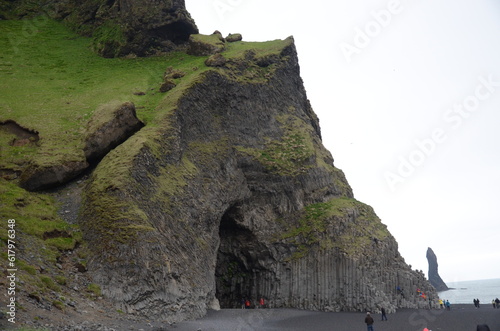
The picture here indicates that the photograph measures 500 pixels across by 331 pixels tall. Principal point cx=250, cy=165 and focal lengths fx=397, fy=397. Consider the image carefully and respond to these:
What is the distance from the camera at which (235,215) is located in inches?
1997

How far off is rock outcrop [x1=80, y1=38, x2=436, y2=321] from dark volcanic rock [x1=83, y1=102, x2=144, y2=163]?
1.72 meters

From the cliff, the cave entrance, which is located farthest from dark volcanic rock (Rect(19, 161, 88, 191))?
the cave entrance

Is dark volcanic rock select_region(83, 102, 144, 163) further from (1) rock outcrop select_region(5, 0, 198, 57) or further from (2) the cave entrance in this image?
(1) rock outcrop select_region(5, 0, 198, 57)

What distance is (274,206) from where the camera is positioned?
53375mm

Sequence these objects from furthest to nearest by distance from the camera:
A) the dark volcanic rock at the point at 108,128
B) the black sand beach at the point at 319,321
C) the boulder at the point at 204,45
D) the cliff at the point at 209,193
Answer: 1. the boulder at the point at 204,45
2. the dark volcanic rock at the point at 108,128
3. the black sand beach at the point at 319,321
4. the cliff at the point at 209,193

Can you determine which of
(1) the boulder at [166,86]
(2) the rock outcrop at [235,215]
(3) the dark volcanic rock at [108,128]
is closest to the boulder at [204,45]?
(2) the rock outcrop at [235,215]

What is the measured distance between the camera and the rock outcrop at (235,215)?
31.0 m

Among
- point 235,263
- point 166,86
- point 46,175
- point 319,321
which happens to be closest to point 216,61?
point 166,86

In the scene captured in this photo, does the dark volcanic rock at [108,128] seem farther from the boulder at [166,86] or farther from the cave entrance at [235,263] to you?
the cave entrance at [235,263]

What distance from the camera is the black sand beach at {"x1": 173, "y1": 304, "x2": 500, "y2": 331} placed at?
112 ft

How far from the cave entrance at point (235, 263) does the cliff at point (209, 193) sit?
14 centimetres

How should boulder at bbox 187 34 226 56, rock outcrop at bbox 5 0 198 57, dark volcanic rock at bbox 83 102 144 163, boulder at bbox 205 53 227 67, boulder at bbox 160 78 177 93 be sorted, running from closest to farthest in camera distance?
dark volcanic rock at bbox 83 102 144 163 < boulder at bbox 160 78 177 93 < boulder at bbox 205 53 227 67 < boulder at bbox 187 34 226 56 < rock outcrop at bbox 5 0 198 57

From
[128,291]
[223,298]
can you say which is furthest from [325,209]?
[128,291]

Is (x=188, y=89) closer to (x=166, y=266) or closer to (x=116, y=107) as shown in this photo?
(x=116, y=107)
